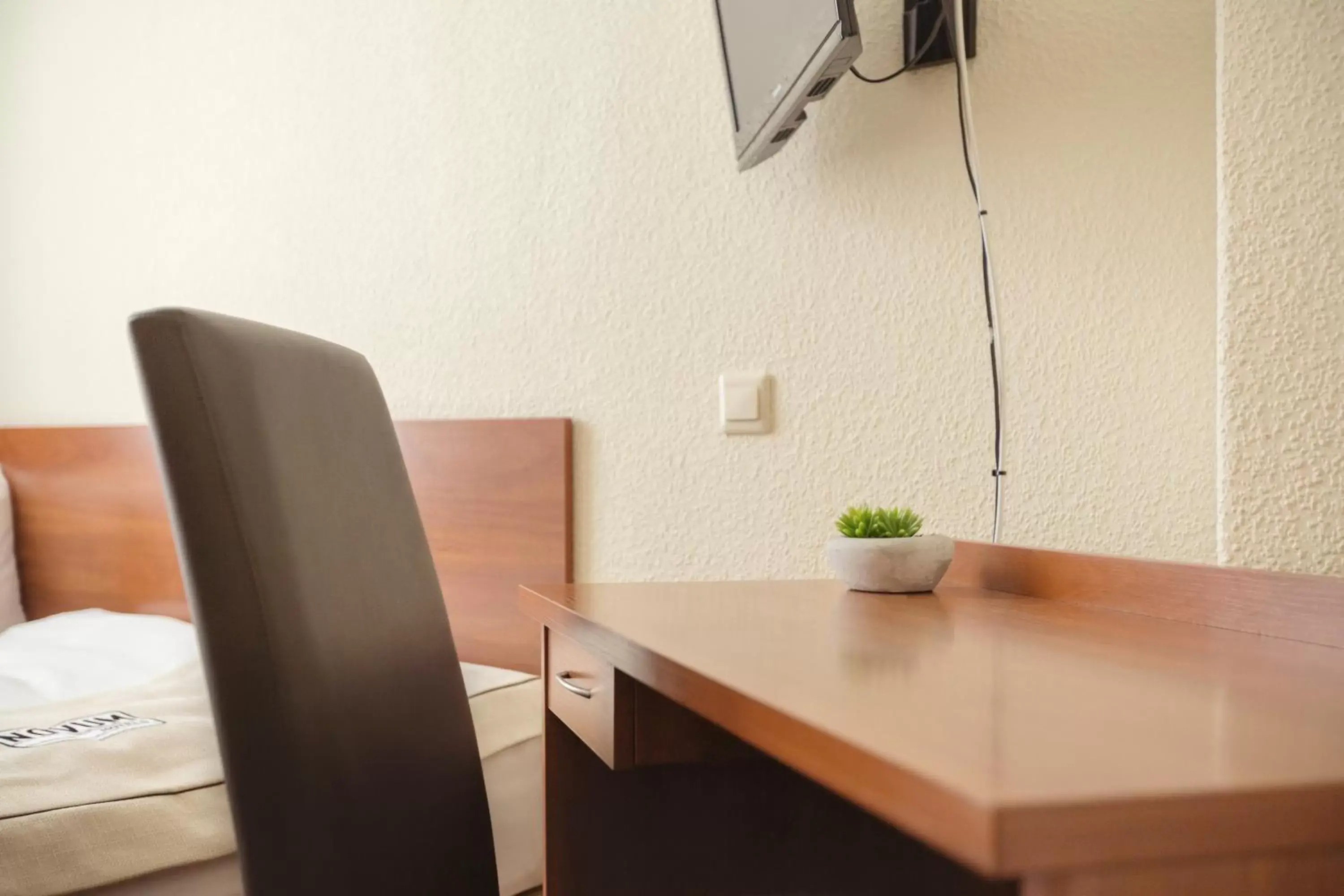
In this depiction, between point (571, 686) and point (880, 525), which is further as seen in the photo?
point (880, 525)

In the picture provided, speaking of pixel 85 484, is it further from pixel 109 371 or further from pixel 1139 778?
pixel 1139 778

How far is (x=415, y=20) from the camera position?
196 centimetres

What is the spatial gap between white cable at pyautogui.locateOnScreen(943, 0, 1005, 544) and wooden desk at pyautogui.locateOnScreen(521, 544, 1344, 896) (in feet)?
0.77

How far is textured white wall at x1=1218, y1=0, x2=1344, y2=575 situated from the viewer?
0.81m

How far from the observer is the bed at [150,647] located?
985 millimetres

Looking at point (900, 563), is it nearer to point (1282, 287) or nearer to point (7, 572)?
point (1282, 287)

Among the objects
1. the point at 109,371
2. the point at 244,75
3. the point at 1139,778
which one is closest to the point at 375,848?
the point at 1139,778

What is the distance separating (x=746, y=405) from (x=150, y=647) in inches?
45.5

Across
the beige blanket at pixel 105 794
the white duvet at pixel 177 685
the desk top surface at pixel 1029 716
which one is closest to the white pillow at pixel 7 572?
the white duvet at pixel 177 685

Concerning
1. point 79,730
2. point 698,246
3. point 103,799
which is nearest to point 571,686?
point 103,799

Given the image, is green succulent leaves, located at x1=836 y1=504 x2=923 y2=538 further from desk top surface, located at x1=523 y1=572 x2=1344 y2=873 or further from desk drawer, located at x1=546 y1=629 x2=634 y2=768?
desk drawer, located at x1=546 y1=629 x2=634 y2=768

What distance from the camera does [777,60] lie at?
1.29m

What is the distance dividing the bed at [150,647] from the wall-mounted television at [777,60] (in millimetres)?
589

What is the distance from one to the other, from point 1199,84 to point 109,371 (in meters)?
2.52
